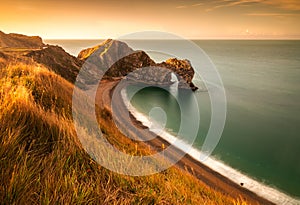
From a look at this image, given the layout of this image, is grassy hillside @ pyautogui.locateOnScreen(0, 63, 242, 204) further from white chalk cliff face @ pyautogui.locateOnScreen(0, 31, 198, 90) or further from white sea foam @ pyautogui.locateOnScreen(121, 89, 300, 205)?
white chalk cliff face @ pyautogui.locateOnScreen(0, 31, 198, 90)

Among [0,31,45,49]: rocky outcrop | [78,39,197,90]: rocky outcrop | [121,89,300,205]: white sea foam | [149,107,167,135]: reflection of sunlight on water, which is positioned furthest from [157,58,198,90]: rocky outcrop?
[0,31,45,49]: rocky outcrop

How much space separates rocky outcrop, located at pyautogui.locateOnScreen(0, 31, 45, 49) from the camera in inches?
2132

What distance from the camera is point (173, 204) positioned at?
3580 millimetres

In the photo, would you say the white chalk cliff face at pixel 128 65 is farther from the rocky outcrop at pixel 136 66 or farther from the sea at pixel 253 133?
the sea at pixel 253 133

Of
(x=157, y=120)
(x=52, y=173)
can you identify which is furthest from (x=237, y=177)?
(x=52, y=173)

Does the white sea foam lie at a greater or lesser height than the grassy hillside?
lesser

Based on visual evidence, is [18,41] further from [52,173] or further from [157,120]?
[52,173]

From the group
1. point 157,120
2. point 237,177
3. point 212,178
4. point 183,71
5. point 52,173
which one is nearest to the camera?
point 52,173

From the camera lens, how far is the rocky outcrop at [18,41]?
54.2 meters

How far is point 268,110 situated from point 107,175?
44.7 meters

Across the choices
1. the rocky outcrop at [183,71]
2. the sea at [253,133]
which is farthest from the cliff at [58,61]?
the rocky outcrop at [183,71]

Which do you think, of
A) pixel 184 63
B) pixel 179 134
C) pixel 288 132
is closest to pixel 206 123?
pixel 179 134

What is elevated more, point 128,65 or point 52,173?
point 52,173

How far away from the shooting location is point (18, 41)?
6081cm
